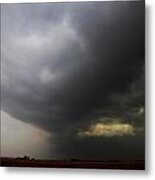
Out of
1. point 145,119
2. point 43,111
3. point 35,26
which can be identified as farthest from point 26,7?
point 145,119

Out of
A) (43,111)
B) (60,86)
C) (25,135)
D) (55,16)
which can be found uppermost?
(55,16)

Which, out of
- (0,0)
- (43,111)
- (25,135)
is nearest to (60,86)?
(43,111)

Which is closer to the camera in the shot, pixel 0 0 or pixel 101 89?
pixel 101 89

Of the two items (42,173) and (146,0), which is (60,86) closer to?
(42,173)

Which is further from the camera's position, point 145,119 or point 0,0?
point 0,0

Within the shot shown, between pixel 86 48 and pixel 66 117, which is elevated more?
pixel 86 48

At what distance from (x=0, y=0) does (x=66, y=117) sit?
62 cm

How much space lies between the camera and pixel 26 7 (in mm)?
1736

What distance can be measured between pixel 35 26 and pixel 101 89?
0.41 metres

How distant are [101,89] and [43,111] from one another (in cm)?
27

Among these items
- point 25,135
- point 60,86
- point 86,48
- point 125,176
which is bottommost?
point 125,176

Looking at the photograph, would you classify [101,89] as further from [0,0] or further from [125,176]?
[0,0]

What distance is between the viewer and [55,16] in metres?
1.72

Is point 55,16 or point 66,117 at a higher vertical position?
point 55,16
